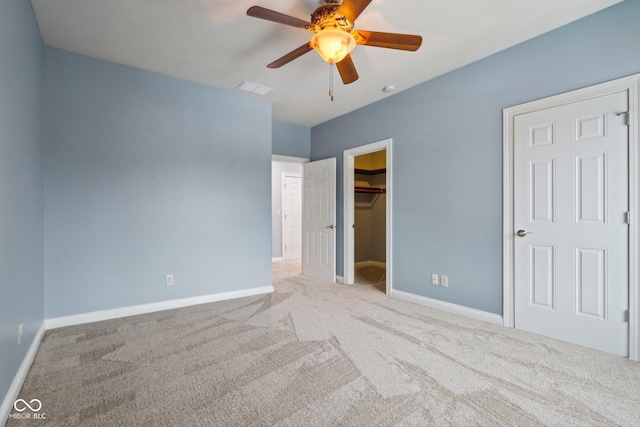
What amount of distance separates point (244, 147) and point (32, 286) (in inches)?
103

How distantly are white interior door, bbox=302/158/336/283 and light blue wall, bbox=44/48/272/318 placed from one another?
1.04 m

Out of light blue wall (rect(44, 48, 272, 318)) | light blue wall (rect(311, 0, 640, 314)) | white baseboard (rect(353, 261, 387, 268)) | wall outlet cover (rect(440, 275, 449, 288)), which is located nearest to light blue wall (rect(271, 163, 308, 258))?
white baseboard (rect(353, 261, 387, 268))

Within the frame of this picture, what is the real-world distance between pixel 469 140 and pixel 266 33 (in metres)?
2.36

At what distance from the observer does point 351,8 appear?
6.14 ft

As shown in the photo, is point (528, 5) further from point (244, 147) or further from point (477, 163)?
point (244, 147)

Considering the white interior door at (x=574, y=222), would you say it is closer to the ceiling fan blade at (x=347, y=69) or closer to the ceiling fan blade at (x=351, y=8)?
the ceiling fan blade at (x=347, y=69)

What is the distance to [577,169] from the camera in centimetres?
246

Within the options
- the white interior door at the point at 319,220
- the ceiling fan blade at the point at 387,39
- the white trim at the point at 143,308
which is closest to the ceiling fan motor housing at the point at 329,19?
the ceiling fan blade at the point at 387,39

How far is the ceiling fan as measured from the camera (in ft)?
6.13

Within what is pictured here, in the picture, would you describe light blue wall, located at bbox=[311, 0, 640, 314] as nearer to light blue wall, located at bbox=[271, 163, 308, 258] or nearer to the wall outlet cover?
the wall outlet cover

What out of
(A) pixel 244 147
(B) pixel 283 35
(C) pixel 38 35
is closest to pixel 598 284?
(B) pixel 283 35

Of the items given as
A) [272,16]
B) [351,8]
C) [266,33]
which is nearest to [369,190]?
[266,33]

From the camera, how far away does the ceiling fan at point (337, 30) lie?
6.13 ft

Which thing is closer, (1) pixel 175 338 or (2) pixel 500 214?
(1) pixel 175 338
